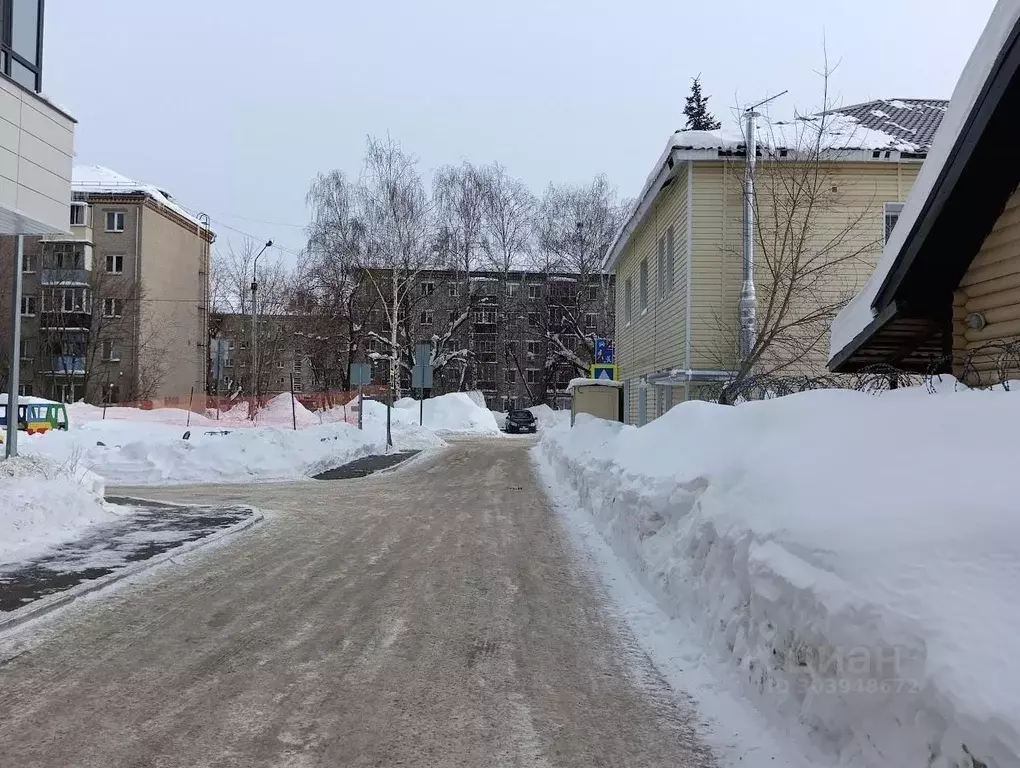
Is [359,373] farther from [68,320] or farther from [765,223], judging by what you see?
[68,320]

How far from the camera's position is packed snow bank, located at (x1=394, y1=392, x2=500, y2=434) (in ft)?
159

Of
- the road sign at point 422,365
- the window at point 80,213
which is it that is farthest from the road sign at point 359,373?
the window at point 80,213

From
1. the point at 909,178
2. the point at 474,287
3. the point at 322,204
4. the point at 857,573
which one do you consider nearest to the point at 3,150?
the point at 857,573

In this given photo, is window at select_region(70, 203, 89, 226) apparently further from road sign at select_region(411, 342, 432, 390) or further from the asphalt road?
the asphalt road

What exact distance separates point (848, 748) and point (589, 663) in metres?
2.14

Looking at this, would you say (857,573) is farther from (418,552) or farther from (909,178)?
(909,178)

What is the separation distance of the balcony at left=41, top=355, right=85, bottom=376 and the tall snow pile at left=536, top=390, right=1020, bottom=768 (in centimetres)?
4637

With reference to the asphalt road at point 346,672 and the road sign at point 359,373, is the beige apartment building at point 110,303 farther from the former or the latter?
the asphalt road at point 346,672

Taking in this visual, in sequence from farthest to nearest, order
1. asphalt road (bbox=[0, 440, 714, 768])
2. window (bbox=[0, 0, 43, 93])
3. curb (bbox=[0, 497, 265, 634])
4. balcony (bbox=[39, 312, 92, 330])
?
balcony (bbox=[39, 312, 92, 330])
window (bbox=[0, 0, 43, 93])
curb (bbox=[0, 497, 265, 634])
asphalt road (bbox=[0, 440, 714, 768])

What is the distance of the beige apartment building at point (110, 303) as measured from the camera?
46.0 m

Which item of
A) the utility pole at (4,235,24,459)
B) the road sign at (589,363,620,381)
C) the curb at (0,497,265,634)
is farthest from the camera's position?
the road sign at (589,363,620,381)

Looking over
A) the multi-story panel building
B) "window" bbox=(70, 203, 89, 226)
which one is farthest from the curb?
"window" bbox=(70, 203, 89, 226)

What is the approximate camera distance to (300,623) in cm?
616

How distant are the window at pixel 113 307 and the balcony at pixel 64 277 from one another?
1799 millimetres
